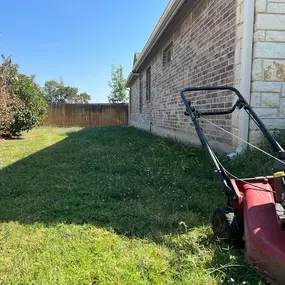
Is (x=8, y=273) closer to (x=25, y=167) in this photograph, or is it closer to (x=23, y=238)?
(x=23, y=238)

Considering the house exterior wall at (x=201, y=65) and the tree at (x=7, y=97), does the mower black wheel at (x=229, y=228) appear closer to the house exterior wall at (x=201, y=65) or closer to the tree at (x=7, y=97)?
the house exterior wall at (x=201, y=65)

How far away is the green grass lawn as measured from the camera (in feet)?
5.56

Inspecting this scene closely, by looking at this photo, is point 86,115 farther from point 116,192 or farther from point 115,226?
point 115,226

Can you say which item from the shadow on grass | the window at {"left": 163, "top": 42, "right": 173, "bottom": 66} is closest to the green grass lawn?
the shadow on grass

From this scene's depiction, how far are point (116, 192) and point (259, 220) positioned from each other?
6.37 feet

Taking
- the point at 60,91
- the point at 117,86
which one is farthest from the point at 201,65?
the point at 60,91

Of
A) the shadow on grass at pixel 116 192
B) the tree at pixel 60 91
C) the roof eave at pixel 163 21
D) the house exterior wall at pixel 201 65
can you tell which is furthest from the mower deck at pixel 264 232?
the tree at pixel 60 91

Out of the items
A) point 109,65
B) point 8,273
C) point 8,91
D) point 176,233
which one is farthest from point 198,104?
point 109,65

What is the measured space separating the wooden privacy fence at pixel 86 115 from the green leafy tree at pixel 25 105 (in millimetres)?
8521

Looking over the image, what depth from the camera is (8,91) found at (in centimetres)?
1001

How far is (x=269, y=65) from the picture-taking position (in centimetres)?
379

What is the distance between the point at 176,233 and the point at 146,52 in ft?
30.2

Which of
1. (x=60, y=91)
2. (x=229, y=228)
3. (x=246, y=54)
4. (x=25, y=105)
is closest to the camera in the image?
(x=229, y=228)

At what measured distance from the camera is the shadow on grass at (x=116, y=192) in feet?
8.38
